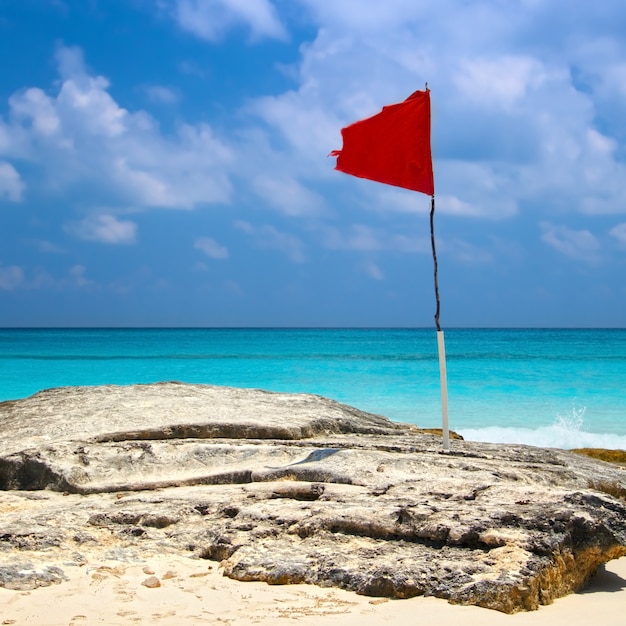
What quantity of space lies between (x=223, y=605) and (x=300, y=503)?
1516 millimetres

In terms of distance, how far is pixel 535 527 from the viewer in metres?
5.40

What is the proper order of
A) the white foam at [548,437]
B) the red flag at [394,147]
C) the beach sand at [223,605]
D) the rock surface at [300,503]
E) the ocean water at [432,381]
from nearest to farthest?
the beach sand at [223,605]
the rock surface at [300,503]
the red flag at [394,147]
the white foam at [548,437]
the ocean water at [432,381]

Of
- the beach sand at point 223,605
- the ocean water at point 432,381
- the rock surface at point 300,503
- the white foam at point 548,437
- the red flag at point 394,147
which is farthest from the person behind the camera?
the ocean water at point 432,381

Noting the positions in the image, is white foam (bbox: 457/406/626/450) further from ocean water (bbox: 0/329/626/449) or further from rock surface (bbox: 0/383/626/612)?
rock surface (bbox: 0/383/626/612)

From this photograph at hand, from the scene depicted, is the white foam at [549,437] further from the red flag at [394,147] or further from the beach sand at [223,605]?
the beach sand at [223,605]

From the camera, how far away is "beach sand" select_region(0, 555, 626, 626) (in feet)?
15.0

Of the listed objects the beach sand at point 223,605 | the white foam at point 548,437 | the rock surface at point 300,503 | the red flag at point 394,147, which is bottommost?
the white foam at point 548,437

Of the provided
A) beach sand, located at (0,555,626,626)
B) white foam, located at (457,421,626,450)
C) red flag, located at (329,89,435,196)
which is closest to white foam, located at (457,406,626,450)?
white foam, located at (457,421,626,450)

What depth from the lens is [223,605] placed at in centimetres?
479

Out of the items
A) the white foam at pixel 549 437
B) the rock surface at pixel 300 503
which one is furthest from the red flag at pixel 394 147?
the white foam at pixel 549 437

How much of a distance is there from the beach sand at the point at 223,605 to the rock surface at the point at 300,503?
5.0 inches

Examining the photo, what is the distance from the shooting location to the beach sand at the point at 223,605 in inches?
180

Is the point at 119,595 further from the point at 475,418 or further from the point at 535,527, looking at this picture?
the point at 475,418

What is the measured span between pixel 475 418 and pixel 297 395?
1336cm
